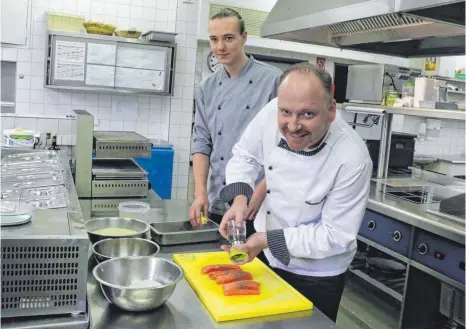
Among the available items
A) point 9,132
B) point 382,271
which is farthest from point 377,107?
point 9,132

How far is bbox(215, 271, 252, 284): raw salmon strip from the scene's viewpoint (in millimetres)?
1601

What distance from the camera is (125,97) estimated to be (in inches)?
212

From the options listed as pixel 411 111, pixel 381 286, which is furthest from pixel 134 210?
pixel 411 111

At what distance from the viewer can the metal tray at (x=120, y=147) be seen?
9.53 feet

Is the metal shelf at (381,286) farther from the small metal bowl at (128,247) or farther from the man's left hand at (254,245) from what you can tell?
the small metal bowl at (128,247)

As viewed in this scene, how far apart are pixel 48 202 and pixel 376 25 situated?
1810 millimetres

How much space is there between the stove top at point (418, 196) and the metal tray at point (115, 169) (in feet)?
6.00

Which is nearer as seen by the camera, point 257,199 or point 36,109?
point 257,199

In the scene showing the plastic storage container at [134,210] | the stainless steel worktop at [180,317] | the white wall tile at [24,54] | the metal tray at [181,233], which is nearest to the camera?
the stainless steel worktop at [180,317]

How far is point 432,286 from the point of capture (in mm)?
3051

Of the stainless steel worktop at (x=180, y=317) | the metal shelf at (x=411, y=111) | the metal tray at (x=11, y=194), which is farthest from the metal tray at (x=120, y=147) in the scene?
the metal shelf at (x=411, y=111)

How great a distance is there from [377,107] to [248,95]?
1767 millimetres

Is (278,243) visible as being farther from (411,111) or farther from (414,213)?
(411,111)

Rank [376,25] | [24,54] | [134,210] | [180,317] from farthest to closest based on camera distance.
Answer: [24,54] → [376,25] → [134,210] → [180,317]
